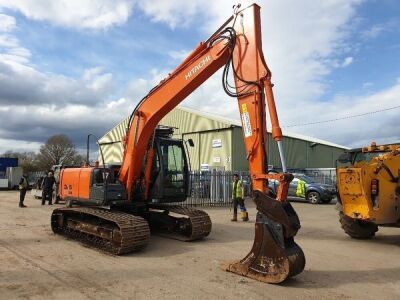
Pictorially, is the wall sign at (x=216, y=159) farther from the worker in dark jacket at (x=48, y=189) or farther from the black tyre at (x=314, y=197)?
the worker in dark jacket at (x=48, y=189)

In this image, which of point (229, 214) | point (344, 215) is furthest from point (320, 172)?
point (344, 215)

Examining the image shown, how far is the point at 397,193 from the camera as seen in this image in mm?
10133

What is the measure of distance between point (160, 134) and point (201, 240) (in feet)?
9.48

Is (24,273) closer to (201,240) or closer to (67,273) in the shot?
(67,273)

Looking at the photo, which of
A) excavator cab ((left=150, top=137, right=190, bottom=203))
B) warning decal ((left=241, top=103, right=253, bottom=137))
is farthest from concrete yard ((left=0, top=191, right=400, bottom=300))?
warning decal ((left=241, top=103, right=253, bottom=137))

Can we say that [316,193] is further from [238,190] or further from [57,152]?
[57,152]

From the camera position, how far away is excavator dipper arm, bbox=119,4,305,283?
22.5 ft

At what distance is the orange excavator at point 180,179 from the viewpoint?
6.96 meters

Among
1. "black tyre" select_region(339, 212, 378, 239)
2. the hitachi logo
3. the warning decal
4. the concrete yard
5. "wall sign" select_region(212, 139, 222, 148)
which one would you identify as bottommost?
the concrete yard

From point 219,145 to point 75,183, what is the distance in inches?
841

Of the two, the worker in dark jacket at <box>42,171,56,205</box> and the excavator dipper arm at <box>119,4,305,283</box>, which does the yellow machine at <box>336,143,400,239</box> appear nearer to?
the excavator dipper arm at <box>119,4,305,283</box>

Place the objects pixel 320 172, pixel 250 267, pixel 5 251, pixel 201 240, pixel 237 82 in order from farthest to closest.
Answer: pixel 320 172 → pixel 201 240 → pixel 5 251 → pixel 237 82 → pixel 250 267

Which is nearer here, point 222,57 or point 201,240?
point 222,57

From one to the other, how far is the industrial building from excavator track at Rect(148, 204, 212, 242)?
1876 cm
